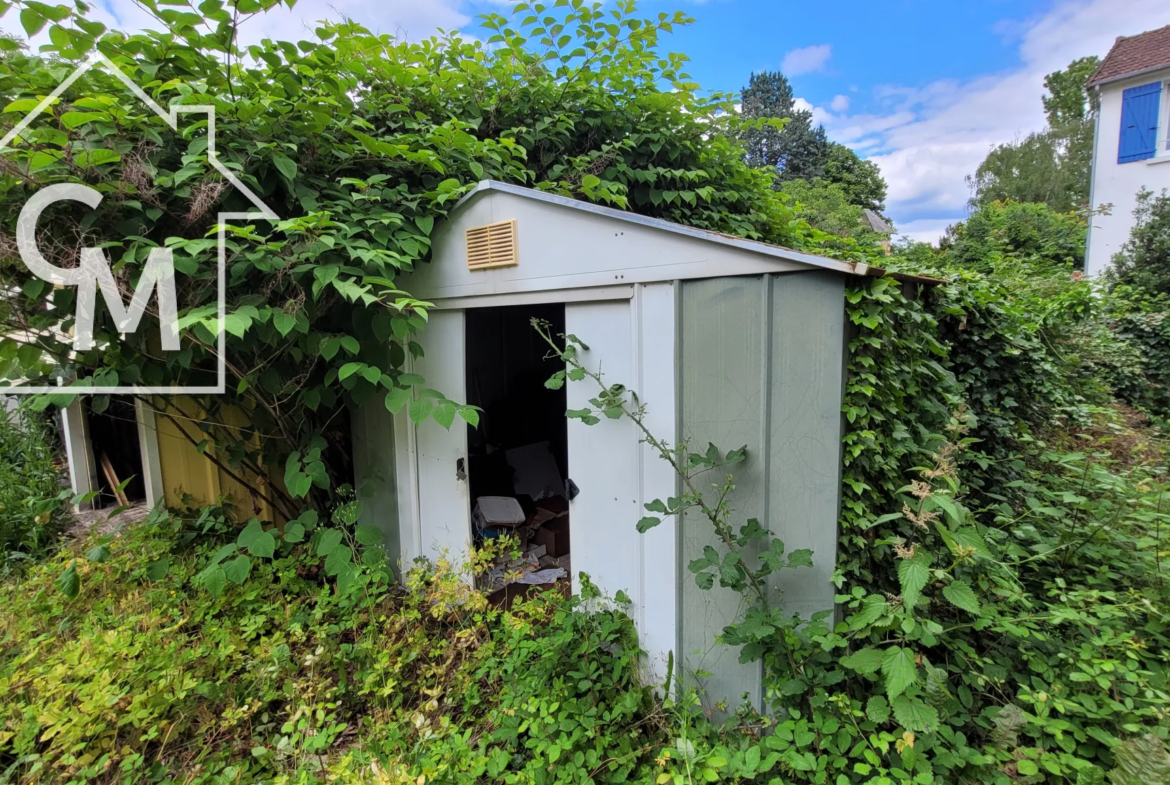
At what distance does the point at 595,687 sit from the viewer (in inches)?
82.9

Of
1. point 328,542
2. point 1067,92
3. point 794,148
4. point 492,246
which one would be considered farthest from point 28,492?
point 1067,92

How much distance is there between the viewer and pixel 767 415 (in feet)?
6.17

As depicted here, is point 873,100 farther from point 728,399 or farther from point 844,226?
point 728,399

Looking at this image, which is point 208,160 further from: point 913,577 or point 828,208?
point 828,208

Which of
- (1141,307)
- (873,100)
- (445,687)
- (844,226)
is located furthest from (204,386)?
(873,100)

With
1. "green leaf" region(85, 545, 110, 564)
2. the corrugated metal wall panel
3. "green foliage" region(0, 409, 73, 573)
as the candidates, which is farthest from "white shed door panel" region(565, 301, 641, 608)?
"green foliage" region(0, 409, 73, 573)

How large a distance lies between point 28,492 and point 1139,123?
59.8ft

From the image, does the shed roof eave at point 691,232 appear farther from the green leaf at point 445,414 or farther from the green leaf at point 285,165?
the green leaf at point 445,414

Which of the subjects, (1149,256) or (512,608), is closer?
(512,608)

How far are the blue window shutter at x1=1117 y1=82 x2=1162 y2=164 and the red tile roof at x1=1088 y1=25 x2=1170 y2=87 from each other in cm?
40

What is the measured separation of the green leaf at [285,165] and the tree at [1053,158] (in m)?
25.5

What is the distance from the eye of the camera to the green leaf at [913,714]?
1.44 m

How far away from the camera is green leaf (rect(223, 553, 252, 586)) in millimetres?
2510

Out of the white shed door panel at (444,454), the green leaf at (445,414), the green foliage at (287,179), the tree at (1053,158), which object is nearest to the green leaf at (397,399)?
the green foliage at (287,179)
